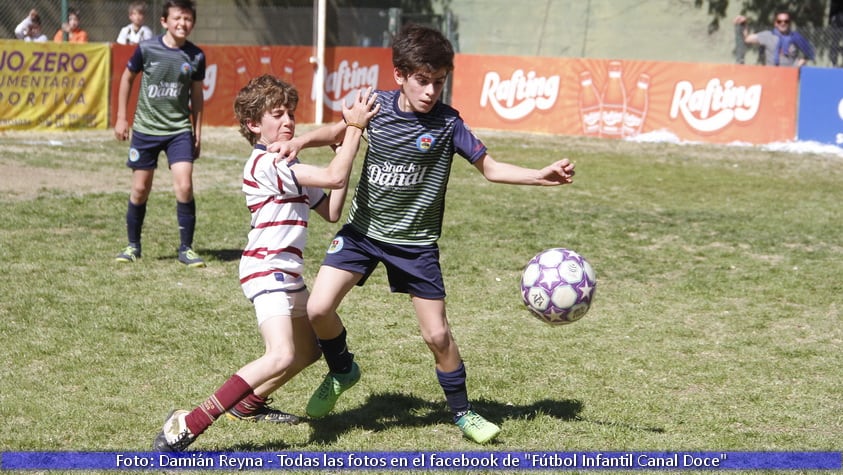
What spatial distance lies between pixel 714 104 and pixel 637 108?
1.46 m

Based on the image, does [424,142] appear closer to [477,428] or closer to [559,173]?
[559,173]

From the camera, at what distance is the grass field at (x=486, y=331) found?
5012mm

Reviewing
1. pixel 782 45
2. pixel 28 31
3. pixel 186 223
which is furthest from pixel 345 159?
pixel 782 45

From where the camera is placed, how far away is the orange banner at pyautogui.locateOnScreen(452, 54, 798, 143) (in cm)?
1894

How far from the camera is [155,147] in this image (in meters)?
8.64

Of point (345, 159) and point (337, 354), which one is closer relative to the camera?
point (345, 159)

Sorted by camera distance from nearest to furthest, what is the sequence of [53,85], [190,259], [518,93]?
[190,259], [53,85], [518,93]

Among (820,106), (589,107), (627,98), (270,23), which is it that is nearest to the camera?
(820,106)

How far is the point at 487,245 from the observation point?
9680 millimetres

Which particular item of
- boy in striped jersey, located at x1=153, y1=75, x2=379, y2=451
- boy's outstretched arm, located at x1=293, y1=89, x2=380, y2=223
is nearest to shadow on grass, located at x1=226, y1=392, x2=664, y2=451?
boy in striped jersey, located at x1=153, y1=75, x2=379, y2=451

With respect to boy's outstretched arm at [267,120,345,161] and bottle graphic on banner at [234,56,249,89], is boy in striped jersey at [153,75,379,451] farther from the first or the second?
bottle graphic on banner at [234,56,249,89]

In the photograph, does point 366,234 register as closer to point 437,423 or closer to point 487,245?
point 437,423

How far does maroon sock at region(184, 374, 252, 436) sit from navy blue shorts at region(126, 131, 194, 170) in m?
4.52

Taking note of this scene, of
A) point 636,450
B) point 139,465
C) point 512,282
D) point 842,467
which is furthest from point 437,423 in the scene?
point 512,282
